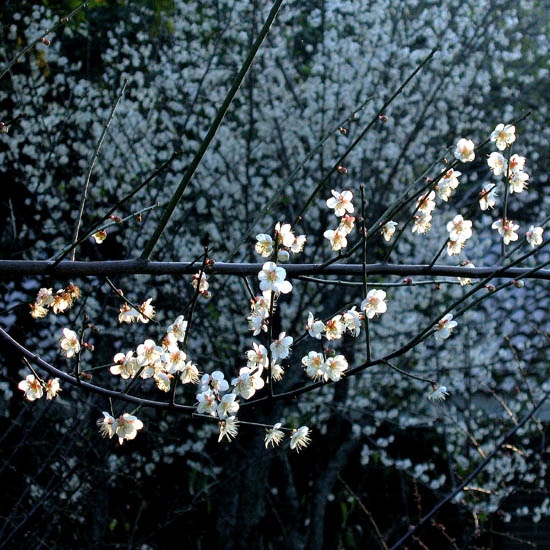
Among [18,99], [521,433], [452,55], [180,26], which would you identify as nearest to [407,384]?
[521,433]

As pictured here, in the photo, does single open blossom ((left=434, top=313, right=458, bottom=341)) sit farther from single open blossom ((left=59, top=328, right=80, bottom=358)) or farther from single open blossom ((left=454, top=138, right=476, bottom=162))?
single open blossom ((left=59, top=328, right=80, bottom=358))

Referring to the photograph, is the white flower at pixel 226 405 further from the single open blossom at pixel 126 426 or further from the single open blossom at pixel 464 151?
the single open blossom at pixel 464 151

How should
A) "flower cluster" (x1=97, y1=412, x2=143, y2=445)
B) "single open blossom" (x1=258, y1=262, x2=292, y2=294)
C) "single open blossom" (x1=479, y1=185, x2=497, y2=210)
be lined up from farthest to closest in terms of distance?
1. "single open blossom" (x1=479, y1=185, x2=497, y2=210)
2. "flower cluster" (x1=97, y1=412, x2=143, y2=445)
3. "single open blossom" (x1=258, y1=262, x2=292, y2=294)

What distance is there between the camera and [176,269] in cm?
186

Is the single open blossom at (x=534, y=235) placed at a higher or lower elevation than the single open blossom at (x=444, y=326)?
higher

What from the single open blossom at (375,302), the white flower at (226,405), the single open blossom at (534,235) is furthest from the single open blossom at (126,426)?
the single open blossom at (534,235)

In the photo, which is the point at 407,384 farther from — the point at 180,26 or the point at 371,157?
the point at 180,26

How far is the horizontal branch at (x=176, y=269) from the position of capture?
1814 mm

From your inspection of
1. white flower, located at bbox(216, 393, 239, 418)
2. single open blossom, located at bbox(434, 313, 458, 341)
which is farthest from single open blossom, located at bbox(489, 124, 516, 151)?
white flower, located at bbox(216, 393, 239, 418)

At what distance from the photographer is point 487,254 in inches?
314

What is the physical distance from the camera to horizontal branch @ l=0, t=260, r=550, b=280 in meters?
1.81

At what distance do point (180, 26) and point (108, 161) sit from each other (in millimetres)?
1582

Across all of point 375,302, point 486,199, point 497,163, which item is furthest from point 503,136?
point 375,302

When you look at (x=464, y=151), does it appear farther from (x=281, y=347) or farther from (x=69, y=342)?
(x=69, y=342)
